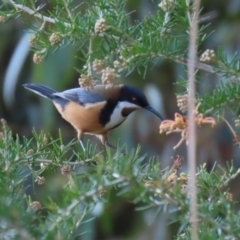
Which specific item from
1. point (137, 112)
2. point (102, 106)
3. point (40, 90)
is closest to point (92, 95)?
point (102, 106)

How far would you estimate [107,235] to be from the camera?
381 centimetres

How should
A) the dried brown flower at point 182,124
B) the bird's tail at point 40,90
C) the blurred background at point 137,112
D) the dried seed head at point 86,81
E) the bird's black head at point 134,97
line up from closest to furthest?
the dried brown flower at point 182,124
the dried seed head at point 86,81
the bird's black head at point 134,97
the bird's tail at point 40,90
the blurred background at point 137,112

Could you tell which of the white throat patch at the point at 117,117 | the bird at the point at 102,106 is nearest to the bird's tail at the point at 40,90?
the bird at the point at 102,106

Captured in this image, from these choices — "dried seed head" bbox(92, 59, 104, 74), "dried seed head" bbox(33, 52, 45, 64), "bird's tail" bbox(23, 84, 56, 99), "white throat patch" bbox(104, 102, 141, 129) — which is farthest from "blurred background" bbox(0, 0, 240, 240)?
"dried seed head" bbox(92, 59, 104, 74)

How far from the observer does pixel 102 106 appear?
6.48 ft

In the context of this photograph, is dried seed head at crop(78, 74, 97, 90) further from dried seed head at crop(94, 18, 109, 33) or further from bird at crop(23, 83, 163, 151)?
bird at crop(23, 83, 163, 151)

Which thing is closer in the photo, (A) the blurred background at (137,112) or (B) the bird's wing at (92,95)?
(B) the bird's wing at (92,95)

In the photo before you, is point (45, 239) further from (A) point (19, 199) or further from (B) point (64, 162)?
(B) point (64, 162)

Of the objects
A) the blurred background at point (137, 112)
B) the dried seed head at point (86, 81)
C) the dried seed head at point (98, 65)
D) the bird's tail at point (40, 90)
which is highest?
the dried seed head at point (98, 65)

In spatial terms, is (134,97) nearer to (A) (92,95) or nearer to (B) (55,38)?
(A) (92,95)

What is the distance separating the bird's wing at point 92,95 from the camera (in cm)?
197

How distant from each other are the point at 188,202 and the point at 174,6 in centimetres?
42

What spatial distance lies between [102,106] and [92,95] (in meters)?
0.05

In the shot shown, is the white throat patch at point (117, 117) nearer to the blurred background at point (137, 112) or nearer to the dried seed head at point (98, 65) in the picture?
the dried seed head at point (98, 65)
